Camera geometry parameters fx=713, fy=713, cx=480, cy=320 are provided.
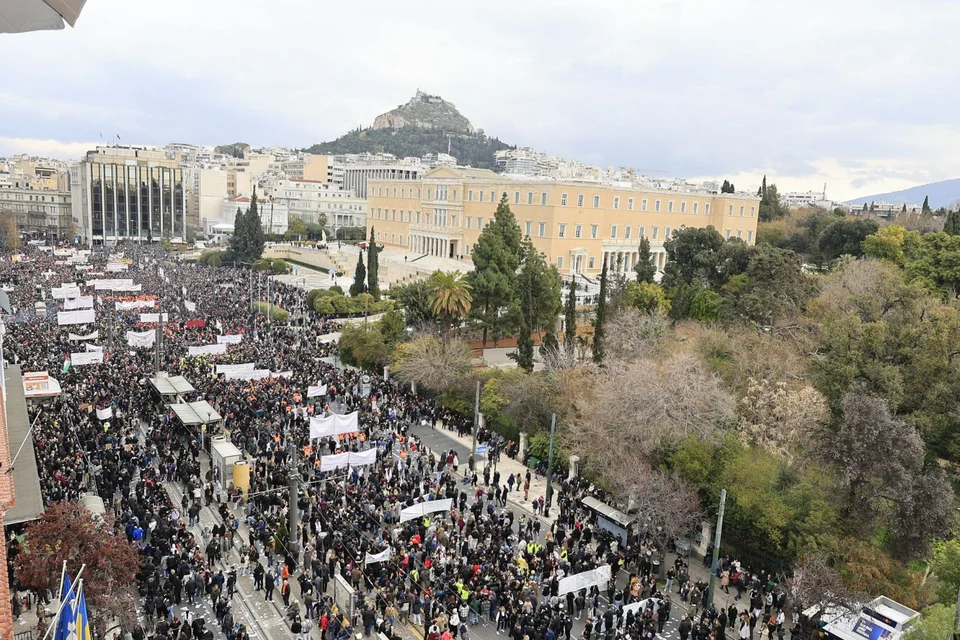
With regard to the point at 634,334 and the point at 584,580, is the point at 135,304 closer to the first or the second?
the point at 634,334

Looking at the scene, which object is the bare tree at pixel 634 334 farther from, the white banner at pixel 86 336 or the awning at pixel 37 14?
the awning at pixel 37 14

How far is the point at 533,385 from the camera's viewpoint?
97.2ft

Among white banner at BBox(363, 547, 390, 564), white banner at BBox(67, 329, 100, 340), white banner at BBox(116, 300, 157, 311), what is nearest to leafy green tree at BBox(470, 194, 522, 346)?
white banner at BBox(67, 329, 100, 340)

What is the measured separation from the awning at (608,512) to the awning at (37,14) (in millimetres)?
19854

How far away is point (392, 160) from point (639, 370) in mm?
140819

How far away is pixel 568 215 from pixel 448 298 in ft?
83.8

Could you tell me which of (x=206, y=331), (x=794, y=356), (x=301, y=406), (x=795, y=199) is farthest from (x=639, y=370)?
(x=795, y=199)

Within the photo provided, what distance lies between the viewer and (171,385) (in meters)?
29.2

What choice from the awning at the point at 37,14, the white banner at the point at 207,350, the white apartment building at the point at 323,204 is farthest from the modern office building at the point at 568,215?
the awning at the point at 37,14

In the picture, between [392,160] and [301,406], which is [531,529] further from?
[392,160]

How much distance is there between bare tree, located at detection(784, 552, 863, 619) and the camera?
1620 centimetres

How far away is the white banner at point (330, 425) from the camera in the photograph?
2391 cm

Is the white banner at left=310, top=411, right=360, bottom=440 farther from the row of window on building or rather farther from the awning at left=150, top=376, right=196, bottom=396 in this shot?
the row of window on building

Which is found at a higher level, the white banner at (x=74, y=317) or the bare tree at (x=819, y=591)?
the white banner at (x=74, y=317)
